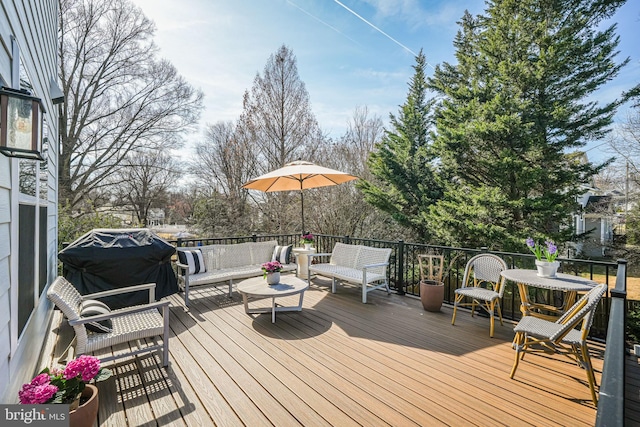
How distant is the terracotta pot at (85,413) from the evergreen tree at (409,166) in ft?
35.6

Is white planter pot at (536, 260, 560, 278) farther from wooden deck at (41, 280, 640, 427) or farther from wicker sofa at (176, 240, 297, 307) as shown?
wicker sofa at (176, 240, 297, 307)

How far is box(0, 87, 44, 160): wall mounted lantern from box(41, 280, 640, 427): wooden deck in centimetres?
186

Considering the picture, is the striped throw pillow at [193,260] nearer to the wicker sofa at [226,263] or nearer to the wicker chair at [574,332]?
the wicker sofa at [226,263]

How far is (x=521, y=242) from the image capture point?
29.9ft

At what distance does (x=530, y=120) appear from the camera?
9.35 m

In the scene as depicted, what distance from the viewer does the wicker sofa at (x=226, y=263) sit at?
457 centimetres

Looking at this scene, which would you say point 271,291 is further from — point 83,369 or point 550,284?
point 550,284

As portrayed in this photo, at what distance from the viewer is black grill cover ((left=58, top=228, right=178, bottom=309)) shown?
149 inches

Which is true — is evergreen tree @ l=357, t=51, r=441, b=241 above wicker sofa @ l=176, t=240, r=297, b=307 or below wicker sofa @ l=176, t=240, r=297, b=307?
above

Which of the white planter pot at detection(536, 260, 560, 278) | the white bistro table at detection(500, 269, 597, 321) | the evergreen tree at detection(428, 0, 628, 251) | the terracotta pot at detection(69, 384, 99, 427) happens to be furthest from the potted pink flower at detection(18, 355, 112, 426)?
the evergreen tree at detection(428, 0, 628, 251)

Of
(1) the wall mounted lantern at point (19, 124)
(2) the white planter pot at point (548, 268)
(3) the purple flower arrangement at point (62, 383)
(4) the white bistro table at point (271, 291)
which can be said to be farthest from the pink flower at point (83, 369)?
(2) the white planter pot at point (548, 268)

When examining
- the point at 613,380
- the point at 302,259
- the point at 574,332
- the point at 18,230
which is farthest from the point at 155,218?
the point at 613,380

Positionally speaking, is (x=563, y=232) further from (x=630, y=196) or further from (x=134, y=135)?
(x=134, y=135)

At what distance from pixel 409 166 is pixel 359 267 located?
8882 millimetres
